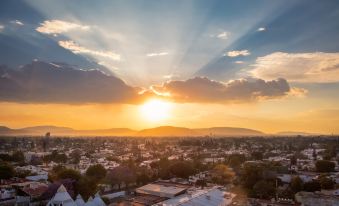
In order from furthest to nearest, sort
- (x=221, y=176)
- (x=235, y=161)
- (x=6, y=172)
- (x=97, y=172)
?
(x=235, y=161) < (x=221, y=176) < (x=97, y=172) < (x=6, y=172)

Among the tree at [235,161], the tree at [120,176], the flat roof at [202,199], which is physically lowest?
the flat roof at [202,199]

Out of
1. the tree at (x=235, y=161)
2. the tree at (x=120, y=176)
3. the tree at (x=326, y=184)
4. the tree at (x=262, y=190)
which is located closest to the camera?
the tree at (x=262, y=190)

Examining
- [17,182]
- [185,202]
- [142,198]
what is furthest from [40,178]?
[185,202]

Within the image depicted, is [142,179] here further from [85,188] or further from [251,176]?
[251,176]

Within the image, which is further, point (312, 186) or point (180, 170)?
point (180, 170)

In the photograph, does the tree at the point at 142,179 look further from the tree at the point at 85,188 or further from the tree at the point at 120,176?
the tree at the point at 85,188

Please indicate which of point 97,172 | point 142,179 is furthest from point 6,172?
point 142,179

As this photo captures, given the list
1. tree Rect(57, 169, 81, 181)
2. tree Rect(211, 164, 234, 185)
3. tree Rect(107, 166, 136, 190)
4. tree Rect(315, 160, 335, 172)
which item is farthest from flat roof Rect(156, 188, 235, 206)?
tree Rect(315, 160, 335, 172)

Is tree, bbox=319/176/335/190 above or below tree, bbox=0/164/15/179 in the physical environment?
below

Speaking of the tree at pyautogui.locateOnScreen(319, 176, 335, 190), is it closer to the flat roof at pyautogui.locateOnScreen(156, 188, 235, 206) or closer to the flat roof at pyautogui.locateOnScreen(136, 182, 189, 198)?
the flat roof at pyautogui.locateOnScreen(156, 188, 235, 206)

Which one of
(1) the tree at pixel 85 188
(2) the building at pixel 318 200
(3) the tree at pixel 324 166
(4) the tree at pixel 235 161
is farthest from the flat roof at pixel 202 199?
(4) the tree at pixel 235 161

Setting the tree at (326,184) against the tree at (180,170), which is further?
the tree at (180,170)
